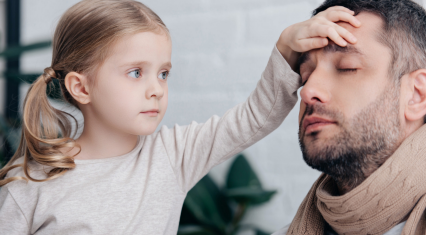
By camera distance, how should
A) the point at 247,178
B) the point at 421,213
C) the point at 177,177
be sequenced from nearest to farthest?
the point at 421,213, the point at 177,177, the point at 247,178

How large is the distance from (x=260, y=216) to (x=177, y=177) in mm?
507

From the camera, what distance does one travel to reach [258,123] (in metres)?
0.90

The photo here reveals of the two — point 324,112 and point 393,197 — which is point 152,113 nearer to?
point 324,112

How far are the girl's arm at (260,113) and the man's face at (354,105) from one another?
33mm

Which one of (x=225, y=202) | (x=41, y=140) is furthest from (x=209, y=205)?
(x=41, y=140)

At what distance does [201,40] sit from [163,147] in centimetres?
56

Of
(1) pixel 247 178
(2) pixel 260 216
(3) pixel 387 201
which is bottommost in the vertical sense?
(2) pixel 260 216

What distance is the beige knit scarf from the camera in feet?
2.18

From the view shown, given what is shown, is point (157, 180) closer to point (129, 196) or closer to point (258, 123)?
point (129, 196)

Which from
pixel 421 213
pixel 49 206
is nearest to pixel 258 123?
pixel 421 213

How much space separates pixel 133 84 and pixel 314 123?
16.5 inches

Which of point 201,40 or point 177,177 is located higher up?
point 201,40

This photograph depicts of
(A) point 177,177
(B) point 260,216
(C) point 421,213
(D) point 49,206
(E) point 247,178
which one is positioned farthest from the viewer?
(B) point 260,216

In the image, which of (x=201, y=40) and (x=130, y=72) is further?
(x=201, y=40)
